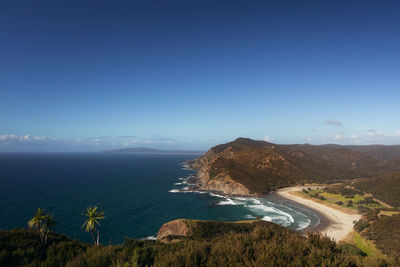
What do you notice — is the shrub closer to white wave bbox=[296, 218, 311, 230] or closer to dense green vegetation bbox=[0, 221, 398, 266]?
white wave bbox=[296, 218, 311, 230]

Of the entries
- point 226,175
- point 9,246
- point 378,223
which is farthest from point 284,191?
point 9,246

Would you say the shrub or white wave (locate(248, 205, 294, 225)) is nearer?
the shrub

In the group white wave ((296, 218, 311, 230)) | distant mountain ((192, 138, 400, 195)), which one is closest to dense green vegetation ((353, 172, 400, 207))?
distant mountain ((192, 138, 400, 195))

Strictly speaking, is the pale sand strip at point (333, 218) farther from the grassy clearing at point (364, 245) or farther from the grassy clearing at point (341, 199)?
the grassy clearing at point (341, 199)

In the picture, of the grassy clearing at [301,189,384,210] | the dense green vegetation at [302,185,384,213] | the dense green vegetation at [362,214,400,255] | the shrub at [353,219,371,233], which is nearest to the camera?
the dense green vegetation at [362,214,400,255]

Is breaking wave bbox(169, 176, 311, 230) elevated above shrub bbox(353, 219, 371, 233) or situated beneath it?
situated beneath

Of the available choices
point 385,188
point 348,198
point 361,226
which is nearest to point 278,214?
point 361,226

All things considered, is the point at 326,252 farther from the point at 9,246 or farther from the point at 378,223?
the point at 378,223
